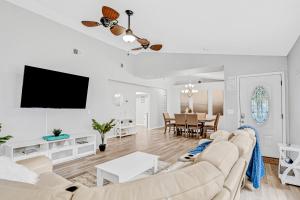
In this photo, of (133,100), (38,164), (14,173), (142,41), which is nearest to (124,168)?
(38,164)

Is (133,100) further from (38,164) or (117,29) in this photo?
(38,164)

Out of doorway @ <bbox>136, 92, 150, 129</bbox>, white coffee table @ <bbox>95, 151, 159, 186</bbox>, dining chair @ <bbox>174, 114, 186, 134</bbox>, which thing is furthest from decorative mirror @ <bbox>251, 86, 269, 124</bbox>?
doorway @ <bbox>136, 92, 150, 129</bbox>

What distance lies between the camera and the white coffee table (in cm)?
219

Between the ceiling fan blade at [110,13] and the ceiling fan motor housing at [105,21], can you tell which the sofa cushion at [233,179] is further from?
the ceiling fan motor housing at [105,21]

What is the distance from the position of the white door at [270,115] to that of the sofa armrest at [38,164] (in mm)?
4361

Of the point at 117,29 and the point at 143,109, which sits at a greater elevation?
the point at 117,29

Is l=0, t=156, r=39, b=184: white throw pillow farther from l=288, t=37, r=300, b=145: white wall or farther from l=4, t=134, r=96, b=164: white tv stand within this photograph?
l=288, t=37, r=300, b=145: white wall

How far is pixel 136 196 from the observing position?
0.63 metres

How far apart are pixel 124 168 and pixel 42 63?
127 inches

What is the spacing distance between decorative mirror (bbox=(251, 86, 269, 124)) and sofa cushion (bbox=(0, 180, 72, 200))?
15.0 feet

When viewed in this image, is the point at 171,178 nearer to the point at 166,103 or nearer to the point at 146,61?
the point at 146,61

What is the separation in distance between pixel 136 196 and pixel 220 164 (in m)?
0.57

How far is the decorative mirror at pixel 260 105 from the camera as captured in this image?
4004 mm

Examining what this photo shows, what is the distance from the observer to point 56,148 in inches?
147
